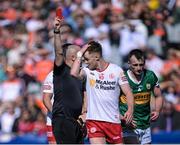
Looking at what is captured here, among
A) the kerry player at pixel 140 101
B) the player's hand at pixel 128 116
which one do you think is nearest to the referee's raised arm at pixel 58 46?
the player's hand at pixel 128 116

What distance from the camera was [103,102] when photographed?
38.6 ft

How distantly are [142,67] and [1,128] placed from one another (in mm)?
6663

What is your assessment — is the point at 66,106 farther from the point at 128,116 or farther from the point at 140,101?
the point at 140,101

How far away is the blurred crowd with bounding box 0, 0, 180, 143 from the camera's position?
18453 millimetres

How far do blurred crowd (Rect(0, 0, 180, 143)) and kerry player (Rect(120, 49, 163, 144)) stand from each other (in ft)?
15.0

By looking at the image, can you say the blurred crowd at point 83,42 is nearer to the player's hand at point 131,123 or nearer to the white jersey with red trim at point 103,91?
the player's hand at point 131,123

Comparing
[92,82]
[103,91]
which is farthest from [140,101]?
[92,82]

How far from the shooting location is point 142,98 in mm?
A: 12820

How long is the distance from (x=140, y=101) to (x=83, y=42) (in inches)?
319

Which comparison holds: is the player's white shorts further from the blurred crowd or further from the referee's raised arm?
the blurred crowd

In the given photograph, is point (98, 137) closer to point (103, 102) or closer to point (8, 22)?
point (103, 102)

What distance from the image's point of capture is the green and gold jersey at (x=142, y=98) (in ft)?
42.0

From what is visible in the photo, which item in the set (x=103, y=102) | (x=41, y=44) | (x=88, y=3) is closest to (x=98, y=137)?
(x=103, y=102)

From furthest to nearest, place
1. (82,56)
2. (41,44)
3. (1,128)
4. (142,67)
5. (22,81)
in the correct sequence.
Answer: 1. (41,44)
2. (22,81)
3. (1,128)
4. (142,67)
5. (82,56)
